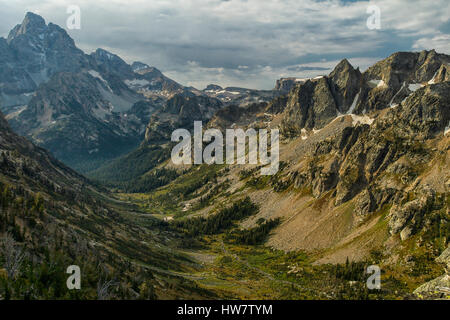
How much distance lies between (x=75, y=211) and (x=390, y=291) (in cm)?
11945

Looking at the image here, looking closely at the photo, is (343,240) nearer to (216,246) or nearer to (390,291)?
(390,291)

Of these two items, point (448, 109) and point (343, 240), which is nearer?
point (343, 240)

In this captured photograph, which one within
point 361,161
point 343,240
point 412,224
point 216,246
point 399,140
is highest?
point 399,140

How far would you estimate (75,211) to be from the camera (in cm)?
13350

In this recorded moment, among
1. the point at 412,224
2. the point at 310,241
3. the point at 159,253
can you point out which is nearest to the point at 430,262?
the point at 412,224

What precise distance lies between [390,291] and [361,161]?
93.9 m

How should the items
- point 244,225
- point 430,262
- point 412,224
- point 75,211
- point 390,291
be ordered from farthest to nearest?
point 244,225, point 75,211, point 412,224, point 430,262, point 390,291

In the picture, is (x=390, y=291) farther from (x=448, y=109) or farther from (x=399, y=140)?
(x=448, y=109)

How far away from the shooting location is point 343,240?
139 m
